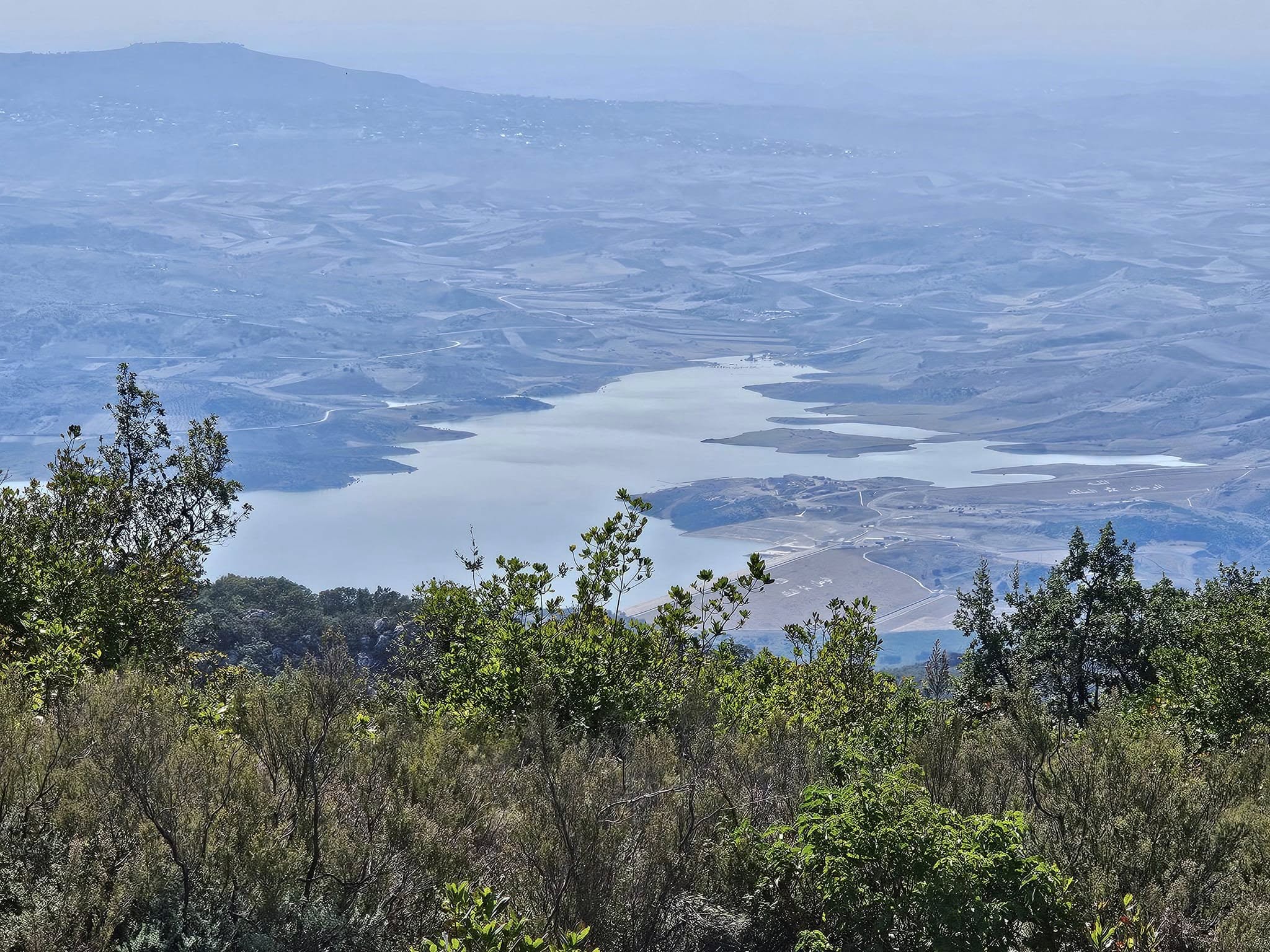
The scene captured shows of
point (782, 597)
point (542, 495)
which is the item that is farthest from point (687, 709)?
point (542, 495)

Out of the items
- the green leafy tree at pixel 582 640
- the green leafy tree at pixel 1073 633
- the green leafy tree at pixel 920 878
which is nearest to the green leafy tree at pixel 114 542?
the green leafy tree at pixel 582 640

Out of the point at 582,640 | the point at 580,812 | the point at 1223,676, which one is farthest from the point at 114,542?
the point at 1223,676

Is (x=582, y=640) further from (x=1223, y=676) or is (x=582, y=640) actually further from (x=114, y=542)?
(x=114, y=542)

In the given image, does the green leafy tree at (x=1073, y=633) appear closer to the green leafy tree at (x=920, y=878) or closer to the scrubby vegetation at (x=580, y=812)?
the scrubby vegetation at (x=580, y=812)

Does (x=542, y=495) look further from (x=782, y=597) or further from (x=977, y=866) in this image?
(x=977, y=866)

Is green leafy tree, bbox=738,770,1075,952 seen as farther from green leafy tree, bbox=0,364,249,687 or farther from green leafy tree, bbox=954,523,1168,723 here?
green leafy tree, bbox=954,523,1168,723
